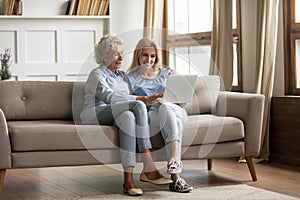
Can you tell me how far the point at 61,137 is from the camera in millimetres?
3609

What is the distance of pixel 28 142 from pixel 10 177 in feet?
2.87

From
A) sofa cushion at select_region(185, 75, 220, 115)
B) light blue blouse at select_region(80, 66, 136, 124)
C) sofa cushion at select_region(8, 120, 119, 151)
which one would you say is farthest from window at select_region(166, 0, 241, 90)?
sofa cushion at select_region(8, 120, 119, 151)

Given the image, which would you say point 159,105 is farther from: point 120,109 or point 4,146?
point 4,146

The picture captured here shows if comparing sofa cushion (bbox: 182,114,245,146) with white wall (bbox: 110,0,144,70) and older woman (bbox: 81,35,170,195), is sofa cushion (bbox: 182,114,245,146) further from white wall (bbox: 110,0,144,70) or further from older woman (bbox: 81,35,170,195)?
white wall (bbox: 110,0,144,70)

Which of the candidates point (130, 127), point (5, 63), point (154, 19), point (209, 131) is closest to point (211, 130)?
point (209, 131)

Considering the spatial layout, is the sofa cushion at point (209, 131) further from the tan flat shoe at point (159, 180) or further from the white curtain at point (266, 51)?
the white curtain at point (266, 51)

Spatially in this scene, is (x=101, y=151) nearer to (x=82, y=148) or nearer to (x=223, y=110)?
(x=82, y=148)

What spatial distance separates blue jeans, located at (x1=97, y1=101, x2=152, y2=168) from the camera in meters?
3.62

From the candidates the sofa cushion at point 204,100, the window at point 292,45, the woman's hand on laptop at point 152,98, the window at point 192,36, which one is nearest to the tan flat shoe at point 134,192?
the woman's hand on laptop at point 152,98

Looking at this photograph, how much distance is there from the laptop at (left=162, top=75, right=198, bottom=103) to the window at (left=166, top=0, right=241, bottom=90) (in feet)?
4.92

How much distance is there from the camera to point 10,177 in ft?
14.2

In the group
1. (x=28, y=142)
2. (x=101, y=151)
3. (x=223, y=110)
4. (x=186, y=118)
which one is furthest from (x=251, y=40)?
(x=28, y=142)

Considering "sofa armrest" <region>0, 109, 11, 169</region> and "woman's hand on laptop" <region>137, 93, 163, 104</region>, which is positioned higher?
"woman's hand on laptop" <region>137, 93, 163, 104</region>

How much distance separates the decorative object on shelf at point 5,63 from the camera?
218 inches
